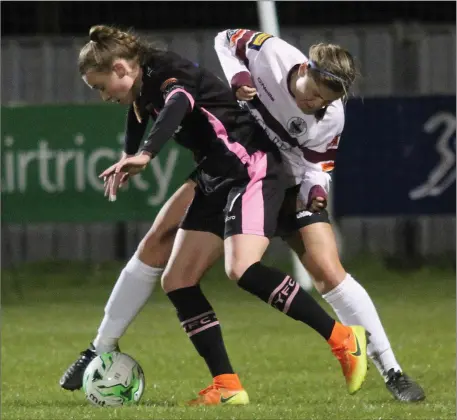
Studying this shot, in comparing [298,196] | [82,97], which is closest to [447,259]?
[82,97]

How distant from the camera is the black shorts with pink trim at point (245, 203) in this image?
6031mm

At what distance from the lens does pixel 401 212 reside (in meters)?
12.3

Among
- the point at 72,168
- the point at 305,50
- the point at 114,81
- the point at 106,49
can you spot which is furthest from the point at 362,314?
the point at 305,50

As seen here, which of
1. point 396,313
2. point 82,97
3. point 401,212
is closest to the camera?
point 396,313

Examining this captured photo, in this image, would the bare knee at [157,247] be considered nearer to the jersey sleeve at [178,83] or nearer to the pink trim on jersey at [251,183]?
the pink trim on jersey at [251,183]

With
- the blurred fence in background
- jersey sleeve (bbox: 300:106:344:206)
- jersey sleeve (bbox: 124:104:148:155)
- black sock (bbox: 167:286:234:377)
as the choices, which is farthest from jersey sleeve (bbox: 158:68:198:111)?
the blurred fence in background

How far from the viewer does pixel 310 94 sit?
6.10 meters

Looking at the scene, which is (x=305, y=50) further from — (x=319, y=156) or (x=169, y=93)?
(x=169, y=93)

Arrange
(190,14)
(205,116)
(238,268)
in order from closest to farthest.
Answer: (238,268) < (205,116) < (190,14)

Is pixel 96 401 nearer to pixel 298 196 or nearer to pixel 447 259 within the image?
pixel 298 196

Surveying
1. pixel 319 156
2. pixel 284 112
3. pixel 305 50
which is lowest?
pixel 305 50

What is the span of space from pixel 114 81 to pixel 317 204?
105 cm

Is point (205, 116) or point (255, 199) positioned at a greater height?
point (205, 116)

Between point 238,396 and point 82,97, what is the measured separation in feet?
28.5
